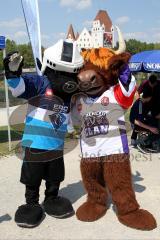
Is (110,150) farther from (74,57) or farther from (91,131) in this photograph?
(74,57)

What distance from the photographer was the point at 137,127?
7000 mm

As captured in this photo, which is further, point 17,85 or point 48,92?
point 48,92

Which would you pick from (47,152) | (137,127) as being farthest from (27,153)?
(137,127)

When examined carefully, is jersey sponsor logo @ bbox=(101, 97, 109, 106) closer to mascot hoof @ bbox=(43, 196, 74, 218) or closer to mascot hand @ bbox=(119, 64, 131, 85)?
mascot hand @ bbox=(119, 64, 131, 85)

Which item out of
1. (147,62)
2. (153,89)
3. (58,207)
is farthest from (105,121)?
(147,62)

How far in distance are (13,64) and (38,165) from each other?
A: 1.03 m

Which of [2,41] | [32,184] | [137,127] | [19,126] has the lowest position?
[19,126]

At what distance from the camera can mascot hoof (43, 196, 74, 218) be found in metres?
3.86

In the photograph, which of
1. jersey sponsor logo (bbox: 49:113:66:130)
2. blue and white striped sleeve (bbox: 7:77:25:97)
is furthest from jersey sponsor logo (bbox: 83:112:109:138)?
blue and white striped sleeve (bbox: 7:77:25:97)

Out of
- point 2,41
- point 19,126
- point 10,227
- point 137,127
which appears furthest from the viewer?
point 19,126

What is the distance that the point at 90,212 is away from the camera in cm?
382

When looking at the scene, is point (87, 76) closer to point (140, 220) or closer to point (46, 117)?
point (46, 117)

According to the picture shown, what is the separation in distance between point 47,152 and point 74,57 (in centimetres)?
95

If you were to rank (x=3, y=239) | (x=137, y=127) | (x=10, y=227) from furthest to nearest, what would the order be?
(x=137, y=127)
(x=10, y=227)
(x=3, y=239)
